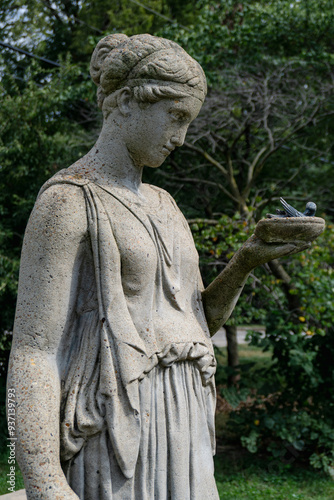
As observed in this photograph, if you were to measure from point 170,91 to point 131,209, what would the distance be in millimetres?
439

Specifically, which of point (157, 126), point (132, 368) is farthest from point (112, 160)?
point (132, 368)

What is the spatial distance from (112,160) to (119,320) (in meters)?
0.61

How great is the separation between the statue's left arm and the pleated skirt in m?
0.31

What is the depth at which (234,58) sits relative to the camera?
8562 mm

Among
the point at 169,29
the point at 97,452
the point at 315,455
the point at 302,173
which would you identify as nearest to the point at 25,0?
the point at 169,29

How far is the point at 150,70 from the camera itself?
2.02 m

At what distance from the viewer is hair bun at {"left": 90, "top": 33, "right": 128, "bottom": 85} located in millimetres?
2119

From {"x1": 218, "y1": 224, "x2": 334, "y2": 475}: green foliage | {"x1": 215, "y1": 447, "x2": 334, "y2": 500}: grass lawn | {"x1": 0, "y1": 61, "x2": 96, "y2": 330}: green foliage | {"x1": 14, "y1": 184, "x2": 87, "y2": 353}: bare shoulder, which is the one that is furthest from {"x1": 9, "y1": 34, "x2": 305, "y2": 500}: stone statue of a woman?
{"x1": 0, "y1": 61, "x2": 96, "y2": 330}: green foliage

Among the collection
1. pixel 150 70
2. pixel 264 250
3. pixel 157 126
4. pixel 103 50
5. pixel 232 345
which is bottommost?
pixel 232 345

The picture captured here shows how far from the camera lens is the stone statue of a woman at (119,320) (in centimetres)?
183

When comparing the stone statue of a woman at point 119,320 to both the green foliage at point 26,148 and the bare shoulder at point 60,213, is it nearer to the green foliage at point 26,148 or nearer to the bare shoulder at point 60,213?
the bare shoulder at point 60,213

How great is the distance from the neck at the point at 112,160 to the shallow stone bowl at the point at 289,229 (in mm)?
512

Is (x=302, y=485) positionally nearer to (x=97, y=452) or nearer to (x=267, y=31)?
(x=97, y=452)

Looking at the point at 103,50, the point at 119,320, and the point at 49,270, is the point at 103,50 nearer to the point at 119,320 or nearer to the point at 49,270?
the point at 49,270
